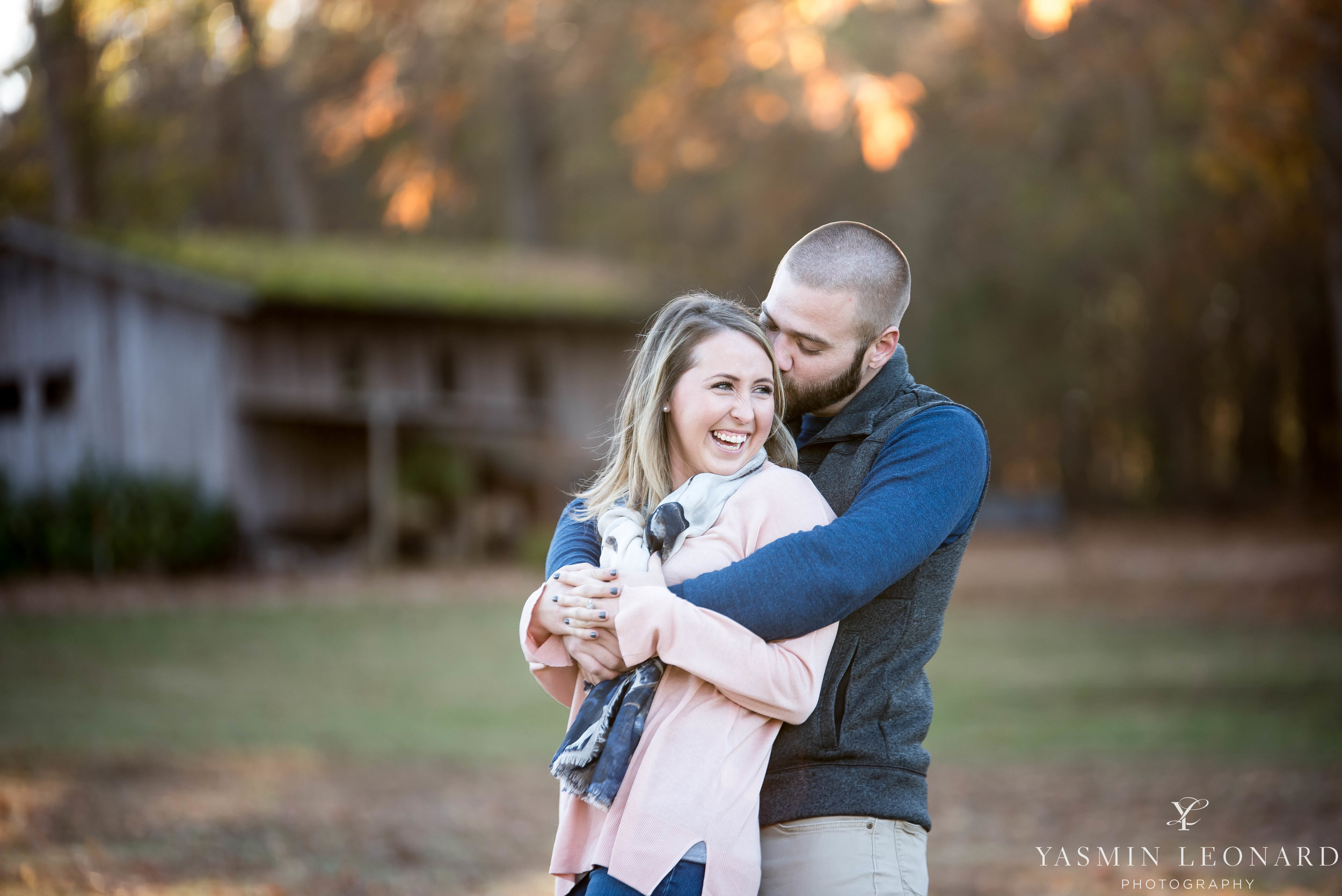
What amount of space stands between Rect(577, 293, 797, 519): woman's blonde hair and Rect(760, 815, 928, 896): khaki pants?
0.79 m

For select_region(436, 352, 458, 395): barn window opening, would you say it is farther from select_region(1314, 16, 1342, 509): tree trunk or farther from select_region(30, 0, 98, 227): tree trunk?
select_region(1314, 16, 1342, 509): tree trunk

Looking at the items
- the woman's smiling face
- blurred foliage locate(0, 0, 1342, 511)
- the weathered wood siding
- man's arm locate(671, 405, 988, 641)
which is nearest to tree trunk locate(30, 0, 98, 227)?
blurred foliage locate(0, 0, 1342, 511)

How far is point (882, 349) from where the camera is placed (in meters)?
2.85

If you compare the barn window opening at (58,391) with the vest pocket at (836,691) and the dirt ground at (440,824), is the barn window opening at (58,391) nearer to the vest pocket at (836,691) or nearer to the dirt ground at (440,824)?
the dirt ground at (440,824)

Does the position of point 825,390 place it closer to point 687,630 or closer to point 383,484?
point 687,630

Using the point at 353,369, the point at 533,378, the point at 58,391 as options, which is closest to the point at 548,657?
the point at 353,369

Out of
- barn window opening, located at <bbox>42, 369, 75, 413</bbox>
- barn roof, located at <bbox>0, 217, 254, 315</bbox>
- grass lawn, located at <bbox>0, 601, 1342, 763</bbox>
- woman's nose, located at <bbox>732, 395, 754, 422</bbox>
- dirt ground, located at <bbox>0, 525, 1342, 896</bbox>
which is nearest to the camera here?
woman's nose, located at <bbox>732, 395, 754, 422</bbox>

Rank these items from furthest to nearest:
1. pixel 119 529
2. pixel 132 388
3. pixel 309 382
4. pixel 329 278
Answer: pixel 309 382 → pixel 329 278 → pixel 132 388 → pixel 119 529

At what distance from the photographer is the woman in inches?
93.0

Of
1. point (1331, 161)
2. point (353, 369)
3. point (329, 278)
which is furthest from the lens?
point (353, 369)

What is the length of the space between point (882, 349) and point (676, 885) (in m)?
1.30

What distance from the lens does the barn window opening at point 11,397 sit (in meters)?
23.8

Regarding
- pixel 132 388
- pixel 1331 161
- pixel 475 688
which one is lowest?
pixel 475 688

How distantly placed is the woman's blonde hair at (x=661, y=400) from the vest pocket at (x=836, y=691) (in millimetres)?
447
